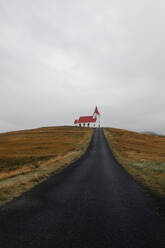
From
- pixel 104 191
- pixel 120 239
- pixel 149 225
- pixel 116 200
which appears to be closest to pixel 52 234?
pixel 120 239

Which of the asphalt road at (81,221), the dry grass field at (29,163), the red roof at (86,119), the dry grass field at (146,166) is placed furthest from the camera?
the red roof at (86,119)

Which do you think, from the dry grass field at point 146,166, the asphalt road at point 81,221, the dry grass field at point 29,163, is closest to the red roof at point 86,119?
the dry grass field at point 29,163

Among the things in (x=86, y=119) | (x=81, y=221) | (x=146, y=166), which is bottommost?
(x=146, y=166)

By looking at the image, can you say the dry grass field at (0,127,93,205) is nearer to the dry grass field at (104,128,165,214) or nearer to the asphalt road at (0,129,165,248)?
the asphalt road at (0,129,165,248)

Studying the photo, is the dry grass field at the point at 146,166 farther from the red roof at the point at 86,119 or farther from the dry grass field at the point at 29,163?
the red roof at the point at 86,119

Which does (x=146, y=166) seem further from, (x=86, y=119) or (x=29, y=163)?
(x=86, y=119)

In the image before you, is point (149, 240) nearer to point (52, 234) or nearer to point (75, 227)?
point (75, 227)

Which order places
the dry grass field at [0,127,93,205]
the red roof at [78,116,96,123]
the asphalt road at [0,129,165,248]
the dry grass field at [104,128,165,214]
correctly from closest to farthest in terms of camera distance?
1. the asphalt road at [0,129,165,248]
2. the dry grass field at [0,127,93,205]
3. the dry grass field at [104,128,165,214]
4. the red roof at [78,116,96,123]

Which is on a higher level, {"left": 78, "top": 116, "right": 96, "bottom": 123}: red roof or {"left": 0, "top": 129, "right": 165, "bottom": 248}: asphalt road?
{"left": 78, "top": 116, "right": 96, "bottom": 123}: red roof

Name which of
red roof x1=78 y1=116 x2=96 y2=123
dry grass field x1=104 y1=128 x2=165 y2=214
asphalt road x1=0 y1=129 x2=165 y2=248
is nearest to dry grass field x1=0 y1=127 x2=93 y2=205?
asphalt road x1=0 y1=129 x2=165 y2=248

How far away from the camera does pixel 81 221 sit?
5246mm

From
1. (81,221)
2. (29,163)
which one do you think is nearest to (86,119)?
(29,163)

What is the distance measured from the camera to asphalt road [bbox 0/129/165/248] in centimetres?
414

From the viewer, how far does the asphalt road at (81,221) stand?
13.6 ft
